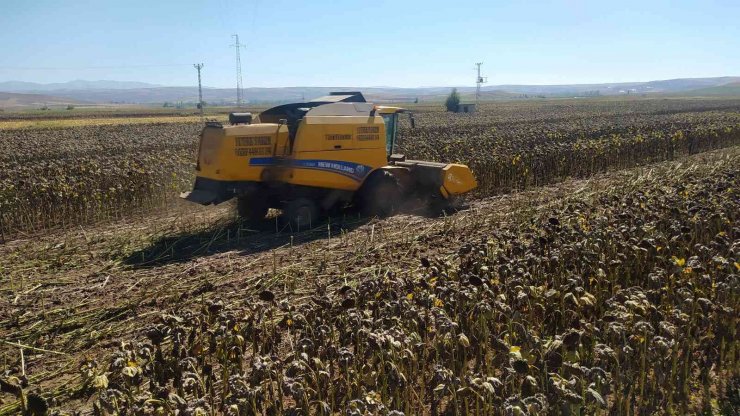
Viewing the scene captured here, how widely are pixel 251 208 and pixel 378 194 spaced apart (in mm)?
2574

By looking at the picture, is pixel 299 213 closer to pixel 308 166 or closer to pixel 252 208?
pixel 308 166

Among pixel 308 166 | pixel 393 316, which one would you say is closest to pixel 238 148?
pixel 308 166

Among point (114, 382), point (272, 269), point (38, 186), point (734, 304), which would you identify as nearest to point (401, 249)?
point (272, 269)

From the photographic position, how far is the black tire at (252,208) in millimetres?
12109

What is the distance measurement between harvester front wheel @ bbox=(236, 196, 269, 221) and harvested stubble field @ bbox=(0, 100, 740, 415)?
0.69 metres

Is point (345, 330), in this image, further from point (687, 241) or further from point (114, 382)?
point (687, 241)

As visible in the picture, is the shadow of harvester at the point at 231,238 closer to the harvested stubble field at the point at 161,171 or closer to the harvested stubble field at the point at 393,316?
the harvested stubble field at the point at 393,316

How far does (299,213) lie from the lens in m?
11.7

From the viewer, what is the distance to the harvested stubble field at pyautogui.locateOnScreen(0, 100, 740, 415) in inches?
181

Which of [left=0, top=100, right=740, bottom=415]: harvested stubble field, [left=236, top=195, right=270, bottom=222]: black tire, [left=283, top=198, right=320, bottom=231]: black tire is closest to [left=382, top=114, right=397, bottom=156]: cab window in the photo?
[left=0, top=100, right=740, bottom=415]: harvested stubble field

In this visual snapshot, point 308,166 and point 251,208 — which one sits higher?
point 308,166

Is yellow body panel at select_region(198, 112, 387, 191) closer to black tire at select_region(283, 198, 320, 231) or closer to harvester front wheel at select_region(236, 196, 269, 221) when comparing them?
black tire at select_region(283, 198, 320, 231)

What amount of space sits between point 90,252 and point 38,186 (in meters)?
3.91

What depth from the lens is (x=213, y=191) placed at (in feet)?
36.9
